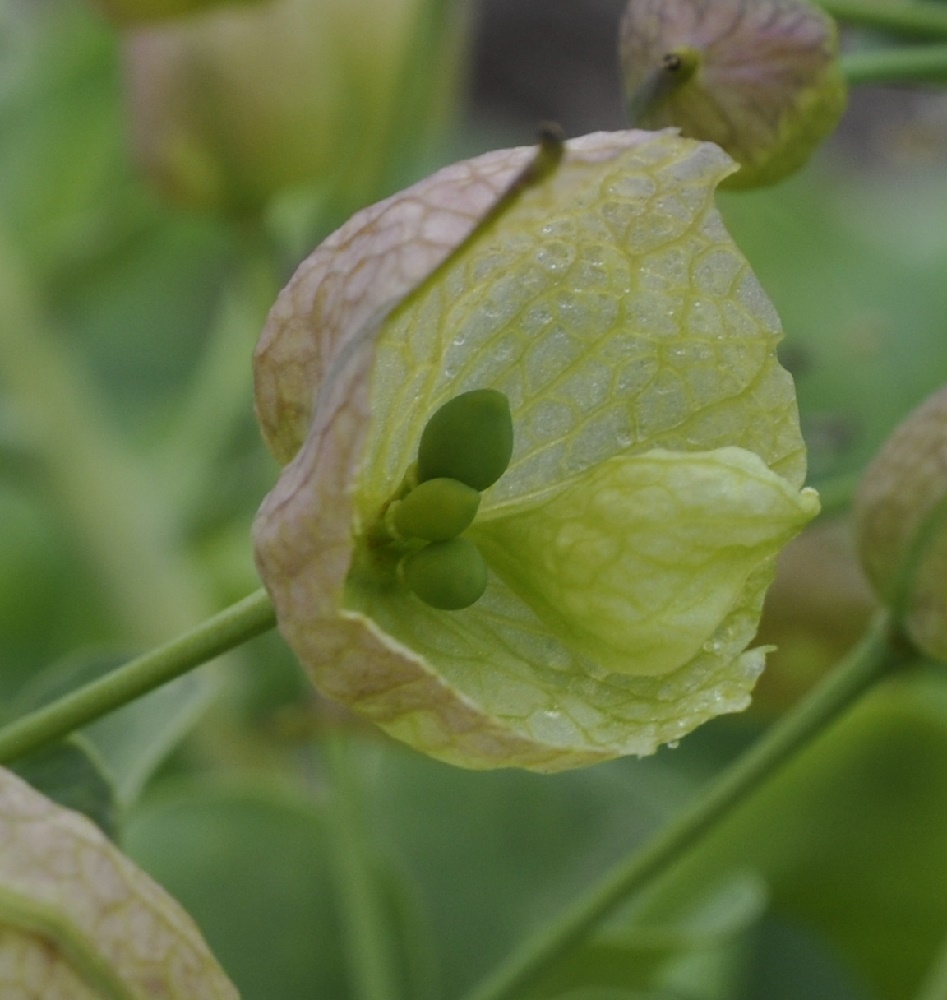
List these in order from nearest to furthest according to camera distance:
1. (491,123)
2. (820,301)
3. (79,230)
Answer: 1. (820,301)
2. (79,230)
3. (491,123)

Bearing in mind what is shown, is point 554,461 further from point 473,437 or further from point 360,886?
point 360,886

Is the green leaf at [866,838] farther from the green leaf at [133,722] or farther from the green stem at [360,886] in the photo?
the green leaf at [133,722]

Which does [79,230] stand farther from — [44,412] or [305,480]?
[305,480]

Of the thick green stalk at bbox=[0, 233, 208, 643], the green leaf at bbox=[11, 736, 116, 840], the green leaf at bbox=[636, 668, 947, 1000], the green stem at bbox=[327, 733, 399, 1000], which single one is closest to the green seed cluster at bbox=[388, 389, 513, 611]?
the green leaf at bbox=[11, 736, 116, 840]

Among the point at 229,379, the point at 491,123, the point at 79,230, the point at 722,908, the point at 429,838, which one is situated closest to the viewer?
the point at 722,908

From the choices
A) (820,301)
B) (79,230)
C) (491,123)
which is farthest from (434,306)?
(491,123)

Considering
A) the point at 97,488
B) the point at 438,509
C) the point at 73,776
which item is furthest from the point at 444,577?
the point at 97,488
